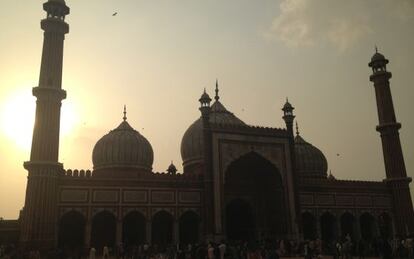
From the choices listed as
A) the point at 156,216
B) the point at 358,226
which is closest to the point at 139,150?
the point at 156,216

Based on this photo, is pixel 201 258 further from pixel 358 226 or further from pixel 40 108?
pixel 358 226

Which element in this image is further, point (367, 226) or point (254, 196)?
point (367, 226)

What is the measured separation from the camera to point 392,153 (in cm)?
2723

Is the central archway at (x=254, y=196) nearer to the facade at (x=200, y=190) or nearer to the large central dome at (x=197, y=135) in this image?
the facade at (x=200, y=190)

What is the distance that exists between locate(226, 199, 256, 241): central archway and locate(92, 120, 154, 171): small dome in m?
5.83

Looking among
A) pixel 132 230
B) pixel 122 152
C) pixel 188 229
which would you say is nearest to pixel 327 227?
A: pixel 188 229

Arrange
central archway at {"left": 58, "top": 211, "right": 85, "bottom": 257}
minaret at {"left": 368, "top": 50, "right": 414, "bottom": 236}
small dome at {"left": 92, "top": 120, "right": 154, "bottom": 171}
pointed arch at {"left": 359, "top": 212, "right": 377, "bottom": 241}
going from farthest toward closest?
pointed arch at {"left": 359, "top": 212, "right": 377, "bottom": 241}, minaret at {"left": 368, "top": 50, "right": 414, "bottom": 236}, small dome at {"left": 92, "top": 120, "right": 154, "bottom": 171}, central archway at {"left": 58, "top": 211, "right": 85, "bottom": 257}

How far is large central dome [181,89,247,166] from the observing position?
2659 centimetres

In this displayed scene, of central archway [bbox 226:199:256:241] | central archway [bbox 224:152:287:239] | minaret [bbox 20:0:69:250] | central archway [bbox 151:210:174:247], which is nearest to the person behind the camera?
minaret [bbox 20:0:69:250]

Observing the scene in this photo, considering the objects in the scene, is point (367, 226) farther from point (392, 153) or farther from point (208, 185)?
point (208, 185)

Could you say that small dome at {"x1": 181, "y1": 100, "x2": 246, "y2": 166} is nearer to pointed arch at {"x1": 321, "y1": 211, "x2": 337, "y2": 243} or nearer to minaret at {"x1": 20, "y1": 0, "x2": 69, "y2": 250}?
pointed arch at {"x1": 321, "y1": 211, "x2": 337, "y2": 243}

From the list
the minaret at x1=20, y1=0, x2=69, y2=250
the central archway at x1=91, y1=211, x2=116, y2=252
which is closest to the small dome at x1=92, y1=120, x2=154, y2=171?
the central archway at x1=91, y1=211, x2=116, y2=252

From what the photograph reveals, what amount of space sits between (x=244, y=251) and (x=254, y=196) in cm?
740

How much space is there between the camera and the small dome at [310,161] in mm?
30703
